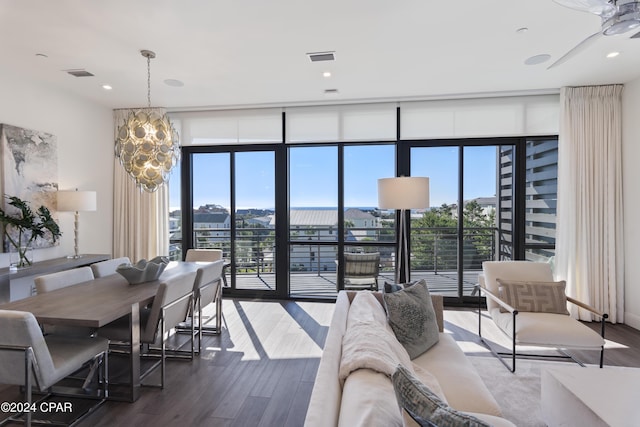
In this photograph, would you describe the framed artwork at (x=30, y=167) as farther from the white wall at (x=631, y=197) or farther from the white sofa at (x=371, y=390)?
the white wall at (x=631, y=197)

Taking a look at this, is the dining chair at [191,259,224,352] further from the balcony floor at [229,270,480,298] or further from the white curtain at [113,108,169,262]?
the white curtain at [113,108,169,262]

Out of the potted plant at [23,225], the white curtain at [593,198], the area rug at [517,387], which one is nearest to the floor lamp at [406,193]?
the area rug at [517,387]

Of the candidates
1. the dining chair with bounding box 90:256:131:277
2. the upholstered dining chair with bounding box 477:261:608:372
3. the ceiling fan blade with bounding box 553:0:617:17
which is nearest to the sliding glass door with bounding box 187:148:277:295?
the dining chair with bounding box 90:256:131:277

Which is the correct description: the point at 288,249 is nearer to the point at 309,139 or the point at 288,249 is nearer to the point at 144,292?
the point at 309,139

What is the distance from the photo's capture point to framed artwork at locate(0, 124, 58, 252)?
3.45 m

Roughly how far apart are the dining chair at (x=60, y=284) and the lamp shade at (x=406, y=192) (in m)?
2.90

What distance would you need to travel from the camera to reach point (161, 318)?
8.10ft

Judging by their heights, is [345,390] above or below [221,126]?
below

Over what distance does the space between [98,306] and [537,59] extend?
4.49 meters

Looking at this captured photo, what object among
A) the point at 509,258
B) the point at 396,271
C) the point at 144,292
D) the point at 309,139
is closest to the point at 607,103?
the point at 509,258

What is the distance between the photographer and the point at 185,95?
4258mm

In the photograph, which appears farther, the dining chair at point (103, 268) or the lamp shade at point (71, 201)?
the lamp shade at point (71, 201)

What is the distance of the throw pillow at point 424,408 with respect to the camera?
889 millimetres

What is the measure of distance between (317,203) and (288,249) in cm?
84
